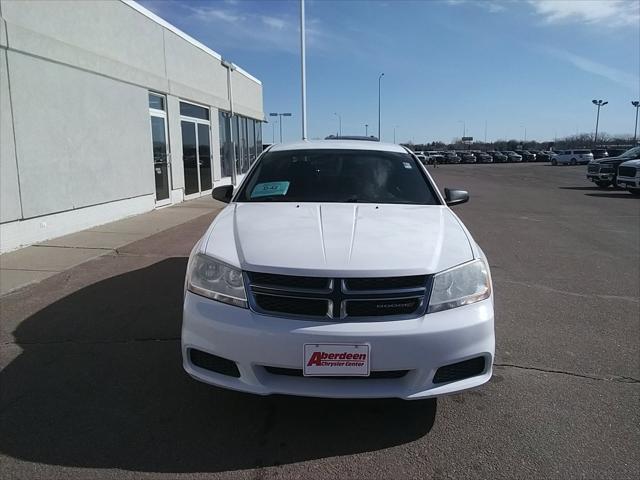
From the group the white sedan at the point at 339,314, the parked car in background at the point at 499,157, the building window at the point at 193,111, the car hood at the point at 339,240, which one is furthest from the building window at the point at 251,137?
the parked car in background at the point at 499,157

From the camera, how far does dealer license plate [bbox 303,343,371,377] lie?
256cm

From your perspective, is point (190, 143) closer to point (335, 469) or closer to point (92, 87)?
point (92, 87)

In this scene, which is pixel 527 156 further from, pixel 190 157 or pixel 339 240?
pixel 339 240

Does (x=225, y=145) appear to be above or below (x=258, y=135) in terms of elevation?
below

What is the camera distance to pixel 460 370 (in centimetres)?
277

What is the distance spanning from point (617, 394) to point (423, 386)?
1670mm

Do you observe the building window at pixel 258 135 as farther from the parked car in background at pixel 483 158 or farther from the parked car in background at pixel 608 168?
the parked car in background at pixel 483 158

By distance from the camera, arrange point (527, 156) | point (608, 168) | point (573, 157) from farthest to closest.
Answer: point (527, 156), point (573, 157), point (608, 168)

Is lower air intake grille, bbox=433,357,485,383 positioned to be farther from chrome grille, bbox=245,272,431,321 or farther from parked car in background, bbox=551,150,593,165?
parked car in background, bbox=551,150,593,165

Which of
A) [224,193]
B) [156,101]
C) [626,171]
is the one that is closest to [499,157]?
[626,171]

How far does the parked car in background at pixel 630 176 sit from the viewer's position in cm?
1911

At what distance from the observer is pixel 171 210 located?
12.4 metres

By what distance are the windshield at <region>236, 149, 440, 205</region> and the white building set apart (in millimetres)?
4841

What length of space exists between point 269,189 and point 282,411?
6.20ft
